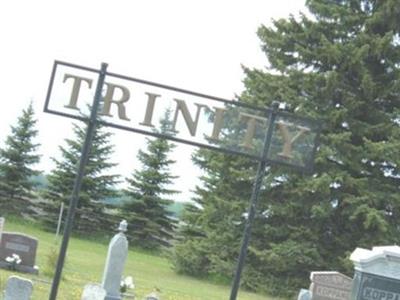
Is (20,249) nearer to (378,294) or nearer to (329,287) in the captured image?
(329,287)

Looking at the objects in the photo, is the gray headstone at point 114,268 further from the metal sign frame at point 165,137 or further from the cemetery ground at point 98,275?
the metal sign frame at point 165,137

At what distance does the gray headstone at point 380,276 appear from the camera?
9266mm

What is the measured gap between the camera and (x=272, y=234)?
79.9 ft

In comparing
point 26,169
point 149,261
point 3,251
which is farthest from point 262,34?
point 26,169

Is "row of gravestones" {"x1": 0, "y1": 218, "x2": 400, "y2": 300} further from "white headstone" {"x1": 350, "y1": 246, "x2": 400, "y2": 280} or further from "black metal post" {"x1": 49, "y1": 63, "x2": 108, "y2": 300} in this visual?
"black metal post" {"x1": 49, "y1": 63, "x2": 108, "y2": 300}

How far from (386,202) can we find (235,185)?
489 cm

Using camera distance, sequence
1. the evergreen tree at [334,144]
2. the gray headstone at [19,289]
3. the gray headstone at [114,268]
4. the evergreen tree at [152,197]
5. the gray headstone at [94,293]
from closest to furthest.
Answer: the gray headstone at [19,289] < the gray headstone at [94,293] < the gray headstone at [114,268] < the evergreen tree at [334,144] < the evergreen tree at [152,197]

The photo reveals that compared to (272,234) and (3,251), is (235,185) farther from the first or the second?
(3,251)

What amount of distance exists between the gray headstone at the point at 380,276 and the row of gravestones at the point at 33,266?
3048mm

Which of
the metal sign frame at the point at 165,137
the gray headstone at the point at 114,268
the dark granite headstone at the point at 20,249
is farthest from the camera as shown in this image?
the dark granite headstone at the point at 20,249

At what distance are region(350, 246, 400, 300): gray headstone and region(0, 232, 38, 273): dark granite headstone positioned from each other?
7.82 metres

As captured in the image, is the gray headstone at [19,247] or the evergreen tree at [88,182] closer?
the gray headstone at [19,247]

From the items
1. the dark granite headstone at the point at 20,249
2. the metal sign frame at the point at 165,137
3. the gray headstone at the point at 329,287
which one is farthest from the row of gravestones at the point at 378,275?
the dark granite headstone at the point at 20,249

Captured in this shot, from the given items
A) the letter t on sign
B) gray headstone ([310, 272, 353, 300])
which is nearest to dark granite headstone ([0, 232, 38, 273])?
gray headstone ([310, 272, 353, 300])
